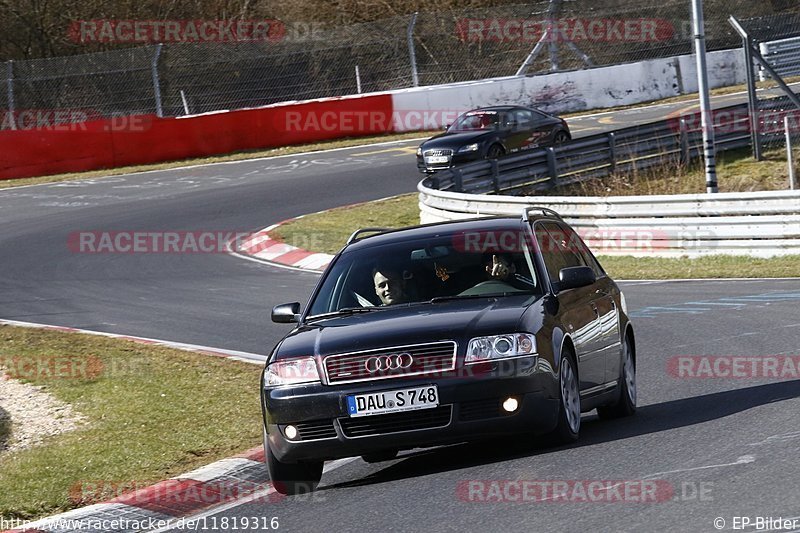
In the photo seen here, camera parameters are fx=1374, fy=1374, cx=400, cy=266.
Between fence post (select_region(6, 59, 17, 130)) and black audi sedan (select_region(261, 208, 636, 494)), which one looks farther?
fence post (select_region(6, 59, 17, 130))

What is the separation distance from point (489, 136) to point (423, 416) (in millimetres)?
22979

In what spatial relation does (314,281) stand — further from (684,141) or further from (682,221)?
(684,141)

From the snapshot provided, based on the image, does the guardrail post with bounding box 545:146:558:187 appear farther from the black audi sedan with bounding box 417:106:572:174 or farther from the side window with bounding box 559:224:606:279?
the side window with bounding box 559:224:606:279

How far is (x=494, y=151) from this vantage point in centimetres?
3034

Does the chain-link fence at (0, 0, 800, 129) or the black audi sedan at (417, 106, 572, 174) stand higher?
the chain-link fence at (0, 0, 800, 129)

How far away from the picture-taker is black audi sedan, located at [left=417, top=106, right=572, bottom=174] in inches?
1166

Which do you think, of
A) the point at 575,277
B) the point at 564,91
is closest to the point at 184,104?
the point at 564,91

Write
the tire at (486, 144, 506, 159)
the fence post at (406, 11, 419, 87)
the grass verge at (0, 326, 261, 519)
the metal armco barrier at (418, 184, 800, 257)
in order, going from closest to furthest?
the grass verge at (0, 326, 261, 519) → the metal armco barrier at (418, 184, 800, 257) → the tire at (486, 144, 506, 159) → the fence post at (406, 11, 419, 87)

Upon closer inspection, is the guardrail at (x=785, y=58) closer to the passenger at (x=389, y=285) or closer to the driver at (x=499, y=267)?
the driver at (x=499, y=267)

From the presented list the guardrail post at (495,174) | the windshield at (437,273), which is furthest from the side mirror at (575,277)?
the guardrail post at (495,174)

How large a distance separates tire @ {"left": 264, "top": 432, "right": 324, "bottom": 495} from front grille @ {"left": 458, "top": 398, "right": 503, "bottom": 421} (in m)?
1.01

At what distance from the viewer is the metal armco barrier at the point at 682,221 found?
19.2 metres

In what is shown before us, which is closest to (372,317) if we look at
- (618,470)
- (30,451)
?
(618,470)

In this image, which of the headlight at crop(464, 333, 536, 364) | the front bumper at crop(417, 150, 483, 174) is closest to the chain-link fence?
the front bumper at crop(417, 150, 483, 174)
